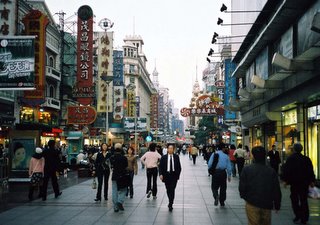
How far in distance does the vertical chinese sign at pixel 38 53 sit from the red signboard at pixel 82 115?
9831 millimetres

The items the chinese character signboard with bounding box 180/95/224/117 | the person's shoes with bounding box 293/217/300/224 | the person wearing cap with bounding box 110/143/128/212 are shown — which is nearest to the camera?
the person's shoes with bounding box 293/217/300/224

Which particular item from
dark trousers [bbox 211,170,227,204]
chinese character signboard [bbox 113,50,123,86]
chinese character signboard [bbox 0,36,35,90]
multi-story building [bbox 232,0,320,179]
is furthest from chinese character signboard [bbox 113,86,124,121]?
dark trousers [bbox 211,170,227,204]

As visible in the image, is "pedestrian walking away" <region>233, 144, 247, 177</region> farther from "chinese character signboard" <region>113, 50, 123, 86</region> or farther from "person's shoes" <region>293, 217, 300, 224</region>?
"chinese character signboard" <region>113, 50, 123, 86</region>

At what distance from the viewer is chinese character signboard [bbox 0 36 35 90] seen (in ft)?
60.6

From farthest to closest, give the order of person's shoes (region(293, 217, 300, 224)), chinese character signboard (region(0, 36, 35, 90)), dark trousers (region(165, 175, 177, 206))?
chinese character signboard (region(0, 36, 35, 90)) → dark trousers (region(165, 175, 177, 206)) → person's shoes (region(293, 217, 300, 224))

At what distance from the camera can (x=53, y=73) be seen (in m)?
44.9

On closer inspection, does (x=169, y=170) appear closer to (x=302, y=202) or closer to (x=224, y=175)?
(x=224, y=175)

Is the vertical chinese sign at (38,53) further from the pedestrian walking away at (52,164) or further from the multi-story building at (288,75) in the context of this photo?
the multi-story building at (288,75)

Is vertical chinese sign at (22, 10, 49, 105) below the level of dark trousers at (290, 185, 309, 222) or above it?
above

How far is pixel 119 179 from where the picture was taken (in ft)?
40.7

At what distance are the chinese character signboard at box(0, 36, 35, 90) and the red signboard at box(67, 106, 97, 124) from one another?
17.4m

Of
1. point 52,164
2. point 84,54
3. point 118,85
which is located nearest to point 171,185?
point 52,164

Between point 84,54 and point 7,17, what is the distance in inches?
532

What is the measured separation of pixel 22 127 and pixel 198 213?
13766mm
